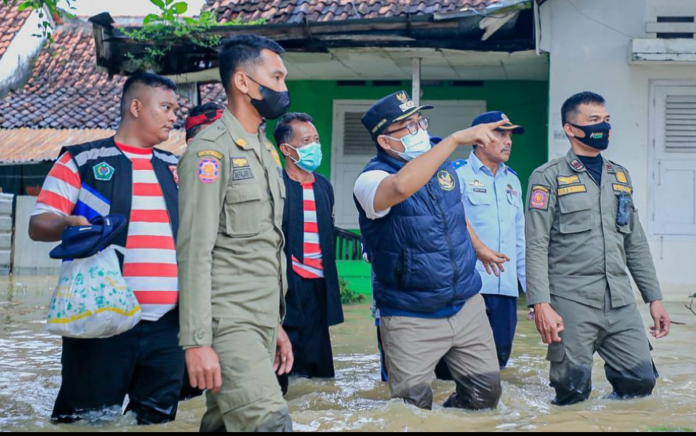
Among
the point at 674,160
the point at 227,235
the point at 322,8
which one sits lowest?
the point at 227,235

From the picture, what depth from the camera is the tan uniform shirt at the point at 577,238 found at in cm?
493

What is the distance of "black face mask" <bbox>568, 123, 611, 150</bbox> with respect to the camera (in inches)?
200

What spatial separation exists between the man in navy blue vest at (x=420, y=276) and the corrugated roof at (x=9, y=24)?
22.5m

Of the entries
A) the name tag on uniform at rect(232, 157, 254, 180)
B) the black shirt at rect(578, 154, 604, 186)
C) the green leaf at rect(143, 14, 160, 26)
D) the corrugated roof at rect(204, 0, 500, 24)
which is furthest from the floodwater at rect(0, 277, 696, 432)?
the corrugated roof at rect(204, 0, 500, 24)

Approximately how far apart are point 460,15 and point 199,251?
728 centimetres

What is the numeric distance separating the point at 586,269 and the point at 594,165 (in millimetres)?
685

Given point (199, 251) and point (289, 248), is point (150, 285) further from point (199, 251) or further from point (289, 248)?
point (289, 248)

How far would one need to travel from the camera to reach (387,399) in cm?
556

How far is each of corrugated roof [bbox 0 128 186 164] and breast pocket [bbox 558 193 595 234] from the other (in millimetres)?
14487

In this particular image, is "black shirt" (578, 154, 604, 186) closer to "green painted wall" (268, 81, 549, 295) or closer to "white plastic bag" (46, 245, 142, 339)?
"white plastic bag" (46, 245, 142, 339)

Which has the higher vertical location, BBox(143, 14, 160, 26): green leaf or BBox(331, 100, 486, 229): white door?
BBox(143, 14, 160, 26): green leaf

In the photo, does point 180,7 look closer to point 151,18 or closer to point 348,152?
point 151,18

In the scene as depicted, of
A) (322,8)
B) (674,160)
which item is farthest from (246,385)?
(322,8)

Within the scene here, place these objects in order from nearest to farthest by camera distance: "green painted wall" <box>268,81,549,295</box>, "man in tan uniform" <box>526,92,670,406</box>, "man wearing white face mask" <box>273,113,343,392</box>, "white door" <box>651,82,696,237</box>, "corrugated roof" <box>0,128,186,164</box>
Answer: "man in tan uniform" <box>526,92,670,406</box> < "man wearing white face mask" <box>273,113,343,392</box> < "white door" <box>651,82,696,237</box> < "green painted wall" <box>268,81,549,295</box> < "corrugated roof" <box>0,128,186,164</box>
